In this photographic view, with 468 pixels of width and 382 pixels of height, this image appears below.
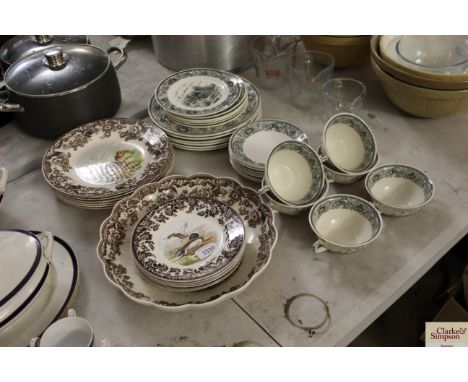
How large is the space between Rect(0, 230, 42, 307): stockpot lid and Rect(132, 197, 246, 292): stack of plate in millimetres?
154

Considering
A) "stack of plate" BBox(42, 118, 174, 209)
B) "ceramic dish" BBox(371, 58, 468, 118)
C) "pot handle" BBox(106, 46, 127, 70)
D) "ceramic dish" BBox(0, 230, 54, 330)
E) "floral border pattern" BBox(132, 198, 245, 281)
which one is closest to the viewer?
"ceramic dish" BBox(0, 230, 54, 330)

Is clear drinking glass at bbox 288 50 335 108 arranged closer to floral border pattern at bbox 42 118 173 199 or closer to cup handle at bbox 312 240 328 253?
floral border pattern at bbox 42 118 173 199

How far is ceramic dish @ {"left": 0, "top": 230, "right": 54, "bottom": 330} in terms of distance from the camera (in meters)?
0.64

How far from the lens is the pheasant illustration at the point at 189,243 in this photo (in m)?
0.80

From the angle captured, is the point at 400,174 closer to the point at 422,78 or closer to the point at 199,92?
the point at 422,78

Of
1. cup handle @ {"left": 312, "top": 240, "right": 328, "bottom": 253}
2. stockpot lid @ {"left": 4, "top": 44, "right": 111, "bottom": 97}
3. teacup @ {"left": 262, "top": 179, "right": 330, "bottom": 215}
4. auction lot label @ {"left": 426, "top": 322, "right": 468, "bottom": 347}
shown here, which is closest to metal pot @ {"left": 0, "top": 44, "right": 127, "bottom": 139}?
stockpot lid @ {"left": 4, "top": 44, "right": 111, "bottom": 97}

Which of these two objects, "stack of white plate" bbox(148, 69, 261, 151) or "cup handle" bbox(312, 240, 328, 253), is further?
"stack of white plate" bbox(148, 69, 261, 151)

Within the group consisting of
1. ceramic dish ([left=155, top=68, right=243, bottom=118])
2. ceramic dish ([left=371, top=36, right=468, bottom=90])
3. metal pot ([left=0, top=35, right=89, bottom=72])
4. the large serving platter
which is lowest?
the large serving platter

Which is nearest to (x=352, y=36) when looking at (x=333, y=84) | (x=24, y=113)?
(x=333, y=84)

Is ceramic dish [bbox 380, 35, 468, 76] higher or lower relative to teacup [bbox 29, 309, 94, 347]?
higher

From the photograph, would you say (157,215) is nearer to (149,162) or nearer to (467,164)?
(149,162)

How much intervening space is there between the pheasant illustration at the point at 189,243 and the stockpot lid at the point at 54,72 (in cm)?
41

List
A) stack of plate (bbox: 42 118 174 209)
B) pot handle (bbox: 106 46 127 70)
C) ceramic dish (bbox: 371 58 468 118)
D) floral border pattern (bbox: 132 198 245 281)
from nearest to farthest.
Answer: floral border pattern (bbox: 132 198 245 281) < stack of plate (bbox: 42 118 174 209) < ceramic dish (bbox: 371 58 468 118) < pot handle (bbox: 106 46 127 70)

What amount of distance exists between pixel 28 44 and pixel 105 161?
17.1 inches
